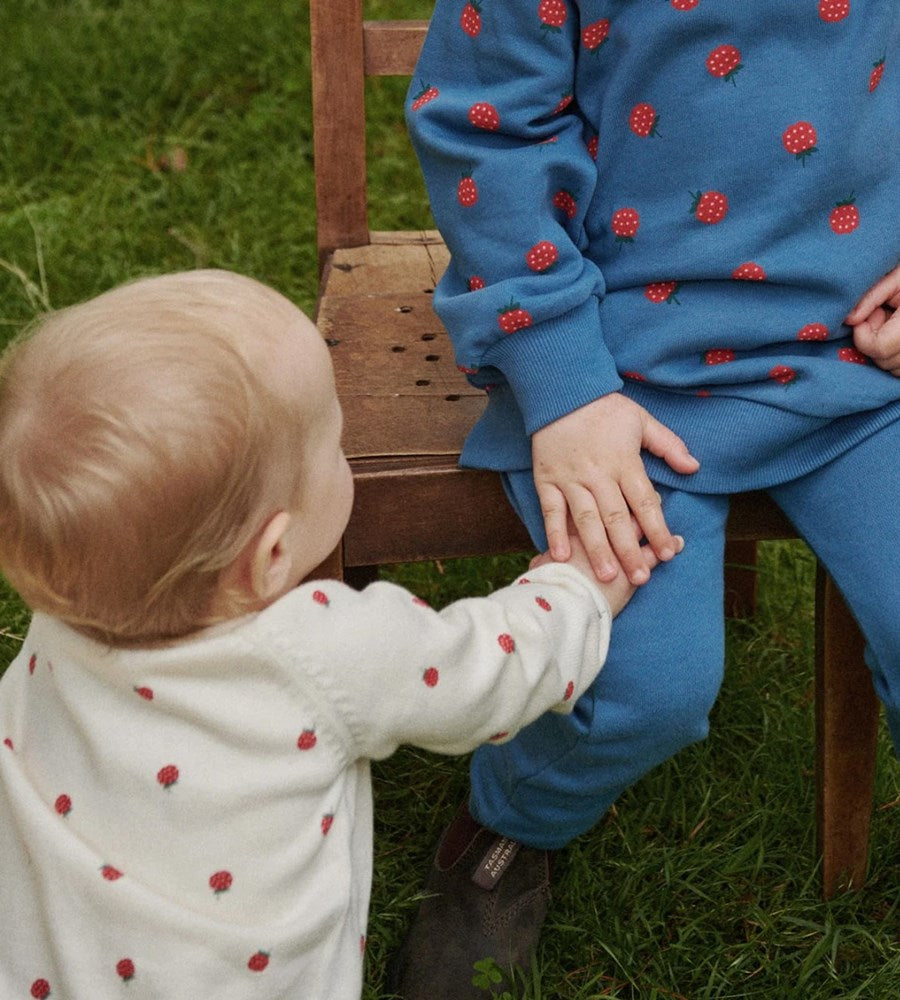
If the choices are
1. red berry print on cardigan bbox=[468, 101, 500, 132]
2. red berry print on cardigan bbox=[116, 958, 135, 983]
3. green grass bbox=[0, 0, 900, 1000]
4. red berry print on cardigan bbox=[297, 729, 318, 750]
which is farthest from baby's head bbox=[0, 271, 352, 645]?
green grass bbox=[0, 0, 900, 1000]

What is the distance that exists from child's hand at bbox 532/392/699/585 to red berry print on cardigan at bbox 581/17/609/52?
34cm

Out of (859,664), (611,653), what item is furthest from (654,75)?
(859,664)

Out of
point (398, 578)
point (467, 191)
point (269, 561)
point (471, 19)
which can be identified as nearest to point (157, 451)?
point (269, 561)

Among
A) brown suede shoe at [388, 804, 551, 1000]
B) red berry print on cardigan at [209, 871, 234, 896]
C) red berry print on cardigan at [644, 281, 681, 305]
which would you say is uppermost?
red berry print on cardigan at [644, 281, 681, 305]

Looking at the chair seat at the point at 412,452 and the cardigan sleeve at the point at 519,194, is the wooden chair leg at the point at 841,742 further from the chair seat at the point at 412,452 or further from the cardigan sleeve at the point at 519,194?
the cardigan sleeve at the point at 519,194

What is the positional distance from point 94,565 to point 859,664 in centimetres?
87

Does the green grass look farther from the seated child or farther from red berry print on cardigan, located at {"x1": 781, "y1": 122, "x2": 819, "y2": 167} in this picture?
red berry print on cardigan, located at {"x1": 781, "y1": 122, "x2": 819, "y2": 167}

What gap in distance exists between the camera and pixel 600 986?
1.64m

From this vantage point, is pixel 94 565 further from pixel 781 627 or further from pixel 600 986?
pixel 781 627

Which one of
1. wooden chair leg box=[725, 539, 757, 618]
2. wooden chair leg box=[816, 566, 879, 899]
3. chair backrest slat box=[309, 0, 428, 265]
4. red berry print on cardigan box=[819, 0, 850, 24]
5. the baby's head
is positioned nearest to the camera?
the baby's head

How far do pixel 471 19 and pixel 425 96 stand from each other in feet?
0.28

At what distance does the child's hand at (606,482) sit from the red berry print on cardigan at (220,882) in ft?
1.41

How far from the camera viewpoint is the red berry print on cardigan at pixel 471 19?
1.41 m

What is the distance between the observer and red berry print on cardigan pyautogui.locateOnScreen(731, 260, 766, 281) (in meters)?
1.39
